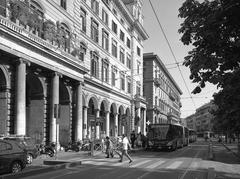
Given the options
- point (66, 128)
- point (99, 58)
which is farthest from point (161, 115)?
point (66, 128)

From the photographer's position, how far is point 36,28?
2805cm

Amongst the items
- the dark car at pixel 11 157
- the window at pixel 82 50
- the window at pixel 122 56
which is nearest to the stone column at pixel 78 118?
the window at pixel 82 50

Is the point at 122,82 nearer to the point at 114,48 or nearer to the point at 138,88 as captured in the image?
the point at 114,48

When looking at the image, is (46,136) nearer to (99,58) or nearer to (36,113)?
(36,113)

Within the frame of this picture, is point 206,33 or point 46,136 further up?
point 206,33

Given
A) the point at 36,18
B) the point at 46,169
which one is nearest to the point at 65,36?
the point at 36,18

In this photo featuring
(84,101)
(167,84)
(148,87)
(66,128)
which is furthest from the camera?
(167,84)

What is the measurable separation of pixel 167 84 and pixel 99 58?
64562 millimetres

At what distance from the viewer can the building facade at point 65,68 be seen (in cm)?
2538

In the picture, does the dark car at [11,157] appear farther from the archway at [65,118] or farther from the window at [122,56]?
the window at [122,56]

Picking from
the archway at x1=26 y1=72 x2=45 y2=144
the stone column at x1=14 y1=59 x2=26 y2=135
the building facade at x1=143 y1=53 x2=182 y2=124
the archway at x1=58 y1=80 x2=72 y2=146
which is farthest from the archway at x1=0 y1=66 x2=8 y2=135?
the building facade at x1=143 y1=53 x2=182 y2=124

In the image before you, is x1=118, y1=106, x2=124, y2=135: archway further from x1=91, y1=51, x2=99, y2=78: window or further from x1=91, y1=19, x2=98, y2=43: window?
x1=91, y1=19, x2=98, y2=43: window

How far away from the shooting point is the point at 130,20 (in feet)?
207

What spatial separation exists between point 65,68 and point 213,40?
25.7 m
